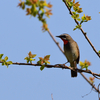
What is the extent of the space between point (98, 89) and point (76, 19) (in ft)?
5.38

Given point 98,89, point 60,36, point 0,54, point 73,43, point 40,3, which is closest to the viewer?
point 40,3

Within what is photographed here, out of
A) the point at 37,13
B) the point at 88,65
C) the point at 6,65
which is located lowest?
the point at 88,65

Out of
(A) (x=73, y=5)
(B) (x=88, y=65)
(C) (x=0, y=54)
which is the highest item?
(A) (x=73, y=5)

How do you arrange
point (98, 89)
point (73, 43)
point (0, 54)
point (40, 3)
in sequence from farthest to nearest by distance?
1. point (73, 43)
2. point (0, 54)
3. point (98, 89)
4. point (40, 3)

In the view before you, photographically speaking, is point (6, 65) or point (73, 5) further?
point (73, 5)

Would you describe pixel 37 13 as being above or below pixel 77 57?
below

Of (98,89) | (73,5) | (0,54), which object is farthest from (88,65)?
(0,54)

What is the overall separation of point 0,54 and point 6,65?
278 mm

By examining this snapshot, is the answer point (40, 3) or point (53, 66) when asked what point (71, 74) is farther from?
point (40, 3)

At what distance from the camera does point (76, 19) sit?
468 cm

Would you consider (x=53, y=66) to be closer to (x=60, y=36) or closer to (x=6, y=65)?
(x=6, y=65)

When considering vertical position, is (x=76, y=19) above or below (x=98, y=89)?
above

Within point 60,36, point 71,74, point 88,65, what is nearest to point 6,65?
point 88,65

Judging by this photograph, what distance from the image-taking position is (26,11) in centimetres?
251
